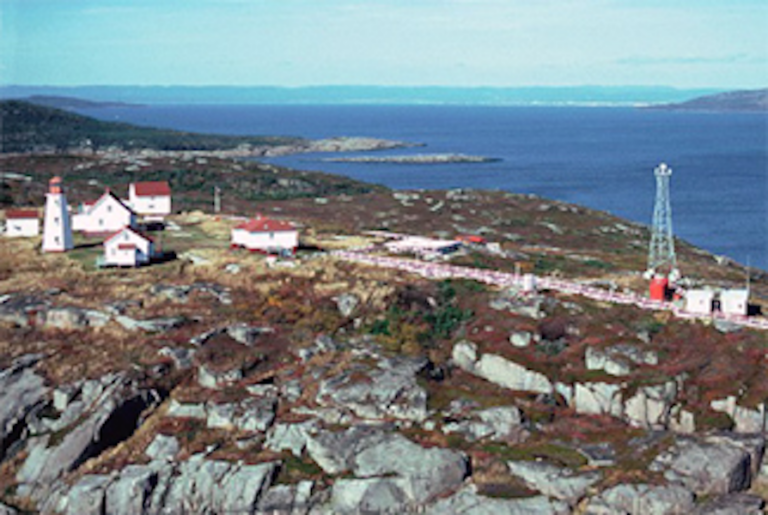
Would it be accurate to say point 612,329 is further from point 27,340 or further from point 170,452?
point 27,340

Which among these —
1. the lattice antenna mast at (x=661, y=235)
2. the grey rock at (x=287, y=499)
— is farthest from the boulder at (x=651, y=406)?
the lattice antenna mast at (x=661, y=235)

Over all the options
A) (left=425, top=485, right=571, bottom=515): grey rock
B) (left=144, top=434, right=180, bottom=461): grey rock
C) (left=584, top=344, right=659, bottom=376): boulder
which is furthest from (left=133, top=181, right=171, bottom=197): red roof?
(left=425, top=485, right=571, bottom=515): grey rock

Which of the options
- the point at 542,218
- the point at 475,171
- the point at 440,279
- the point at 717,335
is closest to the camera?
the point at 717,335

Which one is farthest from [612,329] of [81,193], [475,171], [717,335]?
[475,171]

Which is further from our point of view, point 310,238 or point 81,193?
point 81,193

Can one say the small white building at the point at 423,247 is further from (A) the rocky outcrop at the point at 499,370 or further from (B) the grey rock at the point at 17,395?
(B) the grey rock at the point at 17,395

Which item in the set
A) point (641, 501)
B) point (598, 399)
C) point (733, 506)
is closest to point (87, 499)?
point (641, 501)

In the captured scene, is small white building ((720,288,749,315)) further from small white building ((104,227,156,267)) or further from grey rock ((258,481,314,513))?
small white building ((104,227,156,267))

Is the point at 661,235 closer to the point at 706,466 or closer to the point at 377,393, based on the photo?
the point at 706,466
